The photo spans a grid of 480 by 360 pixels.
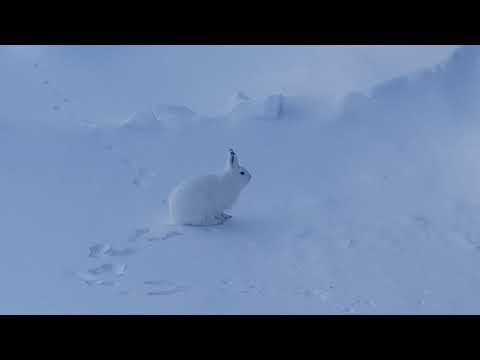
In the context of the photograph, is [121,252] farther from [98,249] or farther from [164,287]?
[164,287]

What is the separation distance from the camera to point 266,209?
6902 mm

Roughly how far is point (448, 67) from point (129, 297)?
7.92 meters

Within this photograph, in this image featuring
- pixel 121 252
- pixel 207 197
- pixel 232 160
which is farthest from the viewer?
pixel 232 160

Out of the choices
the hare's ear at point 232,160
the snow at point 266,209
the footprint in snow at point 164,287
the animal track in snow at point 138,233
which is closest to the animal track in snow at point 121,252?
the snow at point 266,209

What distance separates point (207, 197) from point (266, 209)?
43.2 inches

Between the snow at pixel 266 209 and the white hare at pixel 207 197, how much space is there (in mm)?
159

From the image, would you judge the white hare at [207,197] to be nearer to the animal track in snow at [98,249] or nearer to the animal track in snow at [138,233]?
the animal track in snow at [138,233]

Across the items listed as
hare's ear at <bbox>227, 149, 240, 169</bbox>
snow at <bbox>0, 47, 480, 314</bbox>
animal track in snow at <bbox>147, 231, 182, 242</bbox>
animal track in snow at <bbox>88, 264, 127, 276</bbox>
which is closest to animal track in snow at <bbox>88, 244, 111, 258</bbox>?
snow at <bbox>0, 47, 480, 314</bbox>

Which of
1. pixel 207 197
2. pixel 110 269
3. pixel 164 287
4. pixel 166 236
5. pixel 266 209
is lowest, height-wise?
pixel 164 287

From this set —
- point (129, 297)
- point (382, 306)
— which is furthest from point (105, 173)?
point (382, 306)

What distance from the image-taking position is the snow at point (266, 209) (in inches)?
189

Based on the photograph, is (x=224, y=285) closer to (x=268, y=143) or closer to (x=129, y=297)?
(x=129, y=297)

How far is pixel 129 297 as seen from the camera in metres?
4.64

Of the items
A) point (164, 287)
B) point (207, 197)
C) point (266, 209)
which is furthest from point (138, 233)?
point (266, 209)
